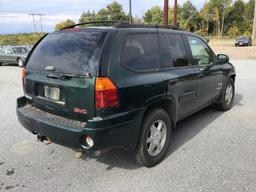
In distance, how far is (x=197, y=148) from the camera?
3816 mm

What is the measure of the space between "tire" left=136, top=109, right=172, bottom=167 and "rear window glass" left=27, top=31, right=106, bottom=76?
100 centimetres

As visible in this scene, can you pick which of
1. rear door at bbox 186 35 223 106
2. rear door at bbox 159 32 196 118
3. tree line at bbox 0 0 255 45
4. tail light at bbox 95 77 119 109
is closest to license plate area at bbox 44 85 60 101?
tail light at bbox 95 77 119 109

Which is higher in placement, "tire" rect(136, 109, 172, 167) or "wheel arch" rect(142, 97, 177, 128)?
"wheel arch" rect(142, 97, 177, 128)

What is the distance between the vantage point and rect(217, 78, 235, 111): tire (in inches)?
214

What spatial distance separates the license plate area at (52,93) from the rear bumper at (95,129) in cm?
23

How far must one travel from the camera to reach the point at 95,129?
8.50ft

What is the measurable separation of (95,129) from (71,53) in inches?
37.4

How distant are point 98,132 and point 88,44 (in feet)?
3.26

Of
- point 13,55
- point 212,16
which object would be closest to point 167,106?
point 13,55

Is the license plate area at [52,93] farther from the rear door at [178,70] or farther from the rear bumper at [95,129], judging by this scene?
the rear door at [178,70]

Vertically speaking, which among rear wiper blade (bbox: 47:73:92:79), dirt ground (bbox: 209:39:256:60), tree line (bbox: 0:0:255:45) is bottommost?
dirt ground (bbox: 209:39:256:60)

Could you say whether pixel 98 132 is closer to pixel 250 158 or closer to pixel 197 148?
pixel 197 148

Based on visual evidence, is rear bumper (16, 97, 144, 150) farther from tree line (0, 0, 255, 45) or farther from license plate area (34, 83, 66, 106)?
tree line (0, 0, 255, 45)

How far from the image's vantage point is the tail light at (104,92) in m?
2.59
